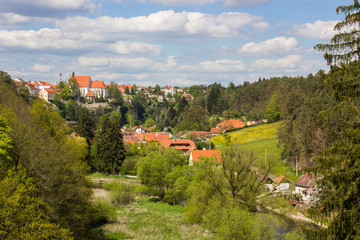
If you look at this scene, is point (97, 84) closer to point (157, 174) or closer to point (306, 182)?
point (157, 174)

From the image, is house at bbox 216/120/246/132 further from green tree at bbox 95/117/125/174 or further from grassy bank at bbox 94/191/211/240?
grassy bank at bbox 94/191/211/240

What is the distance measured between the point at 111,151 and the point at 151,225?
24.9 meters

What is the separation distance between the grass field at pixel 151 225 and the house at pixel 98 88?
4248 inches

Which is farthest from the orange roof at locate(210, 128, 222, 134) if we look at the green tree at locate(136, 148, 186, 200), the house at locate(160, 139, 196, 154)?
the green tree at locate(136, 148, 186, 200)

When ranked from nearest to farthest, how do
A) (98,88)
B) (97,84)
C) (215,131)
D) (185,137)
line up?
(185,137) < (215,131) < (98,88) < (97,84)

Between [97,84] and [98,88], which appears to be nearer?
[98,88]

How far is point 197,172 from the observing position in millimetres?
35312

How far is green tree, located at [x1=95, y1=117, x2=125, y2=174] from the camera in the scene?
51.9 meters

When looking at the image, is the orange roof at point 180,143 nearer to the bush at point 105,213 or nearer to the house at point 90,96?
the bush at point 105,213

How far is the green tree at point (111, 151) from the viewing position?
51938 mm

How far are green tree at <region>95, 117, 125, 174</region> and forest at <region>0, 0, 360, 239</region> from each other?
162mm

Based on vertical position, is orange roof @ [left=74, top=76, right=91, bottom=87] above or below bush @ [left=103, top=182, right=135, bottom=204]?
above

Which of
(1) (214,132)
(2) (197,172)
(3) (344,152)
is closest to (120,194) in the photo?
(2) (197,172)

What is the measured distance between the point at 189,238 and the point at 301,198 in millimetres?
16596
